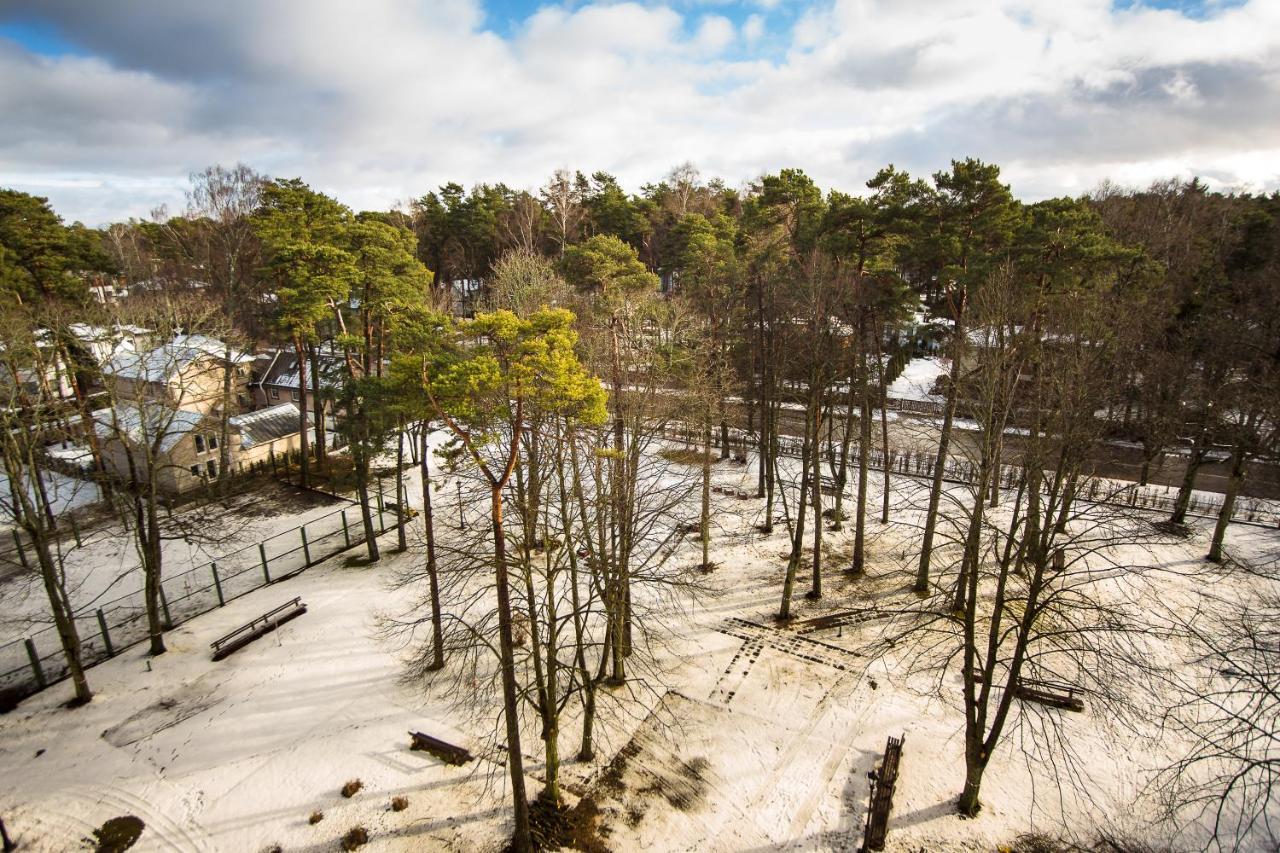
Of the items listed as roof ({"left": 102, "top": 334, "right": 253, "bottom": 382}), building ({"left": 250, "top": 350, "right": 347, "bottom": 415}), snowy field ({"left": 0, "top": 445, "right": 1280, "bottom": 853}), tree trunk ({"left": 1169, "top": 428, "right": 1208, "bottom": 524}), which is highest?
roof ({"left": 102, "top": 334, "right": 253, "bottom": 382})

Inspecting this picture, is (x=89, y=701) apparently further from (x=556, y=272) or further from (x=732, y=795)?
(x=556, y=272)

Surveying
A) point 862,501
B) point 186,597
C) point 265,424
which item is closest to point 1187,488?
point 862,501

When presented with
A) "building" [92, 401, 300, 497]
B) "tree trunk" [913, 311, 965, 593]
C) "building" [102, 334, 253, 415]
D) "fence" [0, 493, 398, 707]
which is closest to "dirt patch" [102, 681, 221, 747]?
"fence" [0, 493, 398, 707]

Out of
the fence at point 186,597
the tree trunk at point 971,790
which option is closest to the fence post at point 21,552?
the fence at point 186,597

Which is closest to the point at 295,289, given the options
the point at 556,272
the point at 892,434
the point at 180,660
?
the point at 180,660

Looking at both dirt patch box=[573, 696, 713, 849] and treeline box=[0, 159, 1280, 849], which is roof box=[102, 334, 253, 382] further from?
dirt patch box=[573, 696, 713, 849]

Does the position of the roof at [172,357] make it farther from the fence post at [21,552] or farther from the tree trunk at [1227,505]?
the tree trunk at [1227,505]
